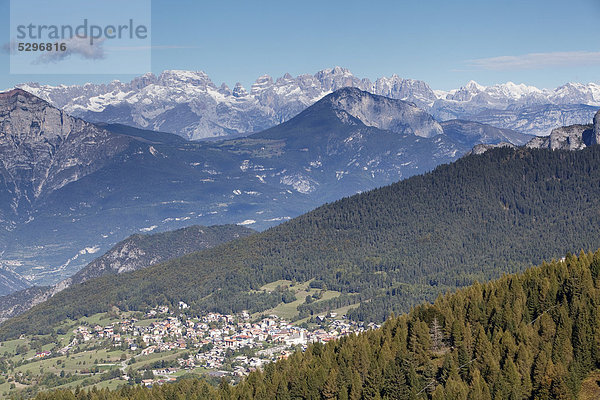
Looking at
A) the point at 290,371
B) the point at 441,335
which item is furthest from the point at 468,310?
the point at 290,371

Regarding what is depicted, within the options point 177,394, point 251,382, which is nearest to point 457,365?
point 251,382

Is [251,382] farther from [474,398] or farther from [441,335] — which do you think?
[474,398]

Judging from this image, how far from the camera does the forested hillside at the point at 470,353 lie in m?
113

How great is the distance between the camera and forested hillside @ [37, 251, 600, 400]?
113438 mm

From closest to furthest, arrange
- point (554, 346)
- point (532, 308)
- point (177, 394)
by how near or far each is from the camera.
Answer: point (554, 346) → point (532, 308) → point (177, 394)

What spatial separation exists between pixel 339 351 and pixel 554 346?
1490 inches

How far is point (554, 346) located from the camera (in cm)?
11881

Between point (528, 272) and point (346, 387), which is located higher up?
point (528, 272)

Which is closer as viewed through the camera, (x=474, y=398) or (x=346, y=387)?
(x=474, y=398)

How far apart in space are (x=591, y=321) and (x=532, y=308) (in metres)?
16.9

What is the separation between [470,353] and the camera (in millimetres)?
127688

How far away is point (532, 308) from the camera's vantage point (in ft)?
449

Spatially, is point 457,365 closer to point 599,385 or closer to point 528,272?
point 599,385

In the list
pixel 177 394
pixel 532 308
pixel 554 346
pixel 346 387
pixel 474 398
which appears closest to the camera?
pixel 474 398
